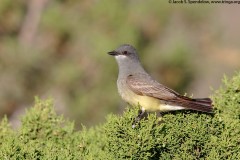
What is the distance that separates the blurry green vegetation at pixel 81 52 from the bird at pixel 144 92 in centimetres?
629

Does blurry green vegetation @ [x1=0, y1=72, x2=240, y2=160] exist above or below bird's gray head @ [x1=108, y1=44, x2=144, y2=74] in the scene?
below

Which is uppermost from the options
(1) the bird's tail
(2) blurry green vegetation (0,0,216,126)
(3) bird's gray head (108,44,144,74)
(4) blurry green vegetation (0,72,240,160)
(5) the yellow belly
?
(2) blurry green vegetation (0,0,216,126)

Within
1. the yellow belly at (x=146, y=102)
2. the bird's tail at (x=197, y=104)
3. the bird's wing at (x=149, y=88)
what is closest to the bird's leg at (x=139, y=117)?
the yellow belly at (x=146, y=102)

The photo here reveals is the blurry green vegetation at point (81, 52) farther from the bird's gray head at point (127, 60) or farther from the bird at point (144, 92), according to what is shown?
the bird at point (144, 92)

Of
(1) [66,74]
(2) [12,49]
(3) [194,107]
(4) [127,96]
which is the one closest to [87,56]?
(1) [66,74]

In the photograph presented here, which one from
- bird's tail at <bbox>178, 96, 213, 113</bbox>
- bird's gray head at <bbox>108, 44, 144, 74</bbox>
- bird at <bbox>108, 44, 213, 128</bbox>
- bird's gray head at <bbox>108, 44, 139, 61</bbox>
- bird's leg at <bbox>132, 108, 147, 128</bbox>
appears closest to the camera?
bird's leg at <bbox>132, 108, 147, 128</bbox>

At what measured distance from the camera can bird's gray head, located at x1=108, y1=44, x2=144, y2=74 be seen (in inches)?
372

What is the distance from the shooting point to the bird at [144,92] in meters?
8.10

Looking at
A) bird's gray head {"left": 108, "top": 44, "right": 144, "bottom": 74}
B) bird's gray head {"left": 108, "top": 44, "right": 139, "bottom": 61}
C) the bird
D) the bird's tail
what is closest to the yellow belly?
the bird

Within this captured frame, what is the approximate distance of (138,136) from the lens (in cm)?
686

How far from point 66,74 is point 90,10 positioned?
6.40 feet

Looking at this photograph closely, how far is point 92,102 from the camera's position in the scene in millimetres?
16359

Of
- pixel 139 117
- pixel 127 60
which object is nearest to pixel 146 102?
pixel 127 60

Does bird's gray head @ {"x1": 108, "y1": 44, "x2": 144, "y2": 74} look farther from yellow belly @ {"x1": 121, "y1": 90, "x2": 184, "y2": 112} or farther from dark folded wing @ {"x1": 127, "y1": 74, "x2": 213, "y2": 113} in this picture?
yellow belly @ {"x1": 121, "y1": 90, "x2": 184, "y2": 112}
